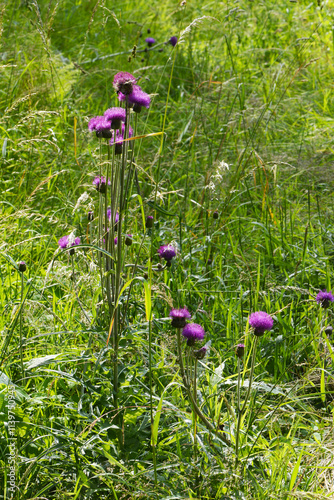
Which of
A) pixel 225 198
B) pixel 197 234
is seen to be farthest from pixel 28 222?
pixel 225 198

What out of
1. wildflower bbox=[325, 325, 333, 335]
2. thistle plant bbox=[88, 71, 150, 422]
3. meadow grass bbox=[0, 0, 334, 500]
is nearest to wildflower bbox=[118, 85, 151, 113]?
thistle plant bbox=[88, 71, 150, 422]

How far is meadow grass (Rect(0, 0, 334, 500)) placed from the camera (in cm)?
136

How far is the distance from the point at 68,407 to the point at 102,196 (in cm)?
61

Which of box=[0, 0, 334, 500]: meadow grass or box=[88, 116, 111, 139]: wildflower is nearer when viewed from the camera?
box=[0, 0, 334, 500]: meadow grass

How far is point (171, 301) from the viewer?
4.29 feet

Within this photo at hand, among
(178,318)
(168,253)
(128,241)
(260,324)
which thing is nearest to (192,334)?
(178,318)

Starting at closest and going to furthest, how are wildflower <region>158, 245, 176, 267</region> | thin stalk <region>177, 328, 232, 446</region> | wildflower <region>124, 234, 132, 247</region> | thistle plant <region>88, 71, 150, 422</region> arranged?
thin stalk <region>177, 328, 232, 446</region> → thistle plant <region>88, 71, 150, 422</region> → wildflower <region>124, 234, 132, 247</region> → wildflower <region>158, 245, 176, 267</region>

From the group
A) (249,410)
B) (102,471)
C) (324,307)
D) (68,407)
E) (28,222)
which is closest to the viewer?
(102,471)

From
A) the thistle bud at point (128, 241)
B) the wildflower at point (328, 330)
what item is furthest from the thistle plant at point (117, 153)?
the wildflower at point (328, 330)

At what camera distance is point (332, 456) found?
1490 mm

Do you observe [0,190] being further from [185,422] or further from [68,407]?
[185,422]

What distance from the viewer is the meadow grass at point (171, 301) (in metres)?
1.36

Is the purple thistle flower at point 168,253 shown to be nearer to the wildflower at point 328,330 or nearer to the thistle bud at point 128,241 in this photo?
the thistle bud at point 128,241

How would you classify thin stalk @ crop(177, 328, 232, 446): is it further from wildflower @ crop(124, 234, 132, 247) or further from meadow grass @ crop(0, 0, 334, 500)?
wildflower @ crop(124, 234, 132, 247)
